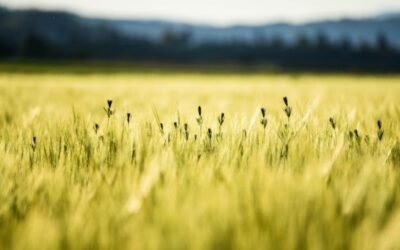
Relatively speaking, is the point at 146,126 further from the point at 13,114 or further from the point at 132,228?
the point at 13,114

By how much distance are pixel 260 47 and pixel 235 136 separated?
123114 mm

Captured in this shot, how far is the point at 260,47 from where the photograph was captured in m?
122

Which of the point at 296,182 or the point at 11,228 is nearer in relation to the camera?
the point at 11,228

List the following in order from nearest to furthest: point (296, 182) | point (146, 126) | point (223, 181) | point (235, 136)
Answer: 1. point (296, 182)
2. point (223, 181)
3. point (235, 136)
4. point (146, 126)

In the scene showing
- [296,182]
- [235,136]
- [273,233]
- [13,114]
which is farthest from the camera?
[13,114]

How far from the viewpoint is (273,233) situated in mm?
1087

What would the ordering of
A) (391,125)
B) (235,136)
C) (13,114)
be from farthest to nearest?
(13,114) < (391,125) < (235,136)

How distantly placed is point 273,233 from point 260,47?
407 ft

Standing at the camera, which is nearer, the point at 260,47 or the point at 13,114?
the point at 13,114

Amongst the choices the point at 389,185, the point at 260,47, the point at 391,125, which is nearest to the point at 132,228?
the point at 389,185

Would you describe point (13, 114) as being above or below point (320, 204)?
below

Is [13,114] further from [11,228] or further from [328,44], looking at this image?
[328,44]

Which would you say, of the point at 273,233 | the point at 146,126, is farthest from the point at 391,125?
the point at 273,233

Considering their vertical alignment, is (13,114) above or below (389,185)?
below
